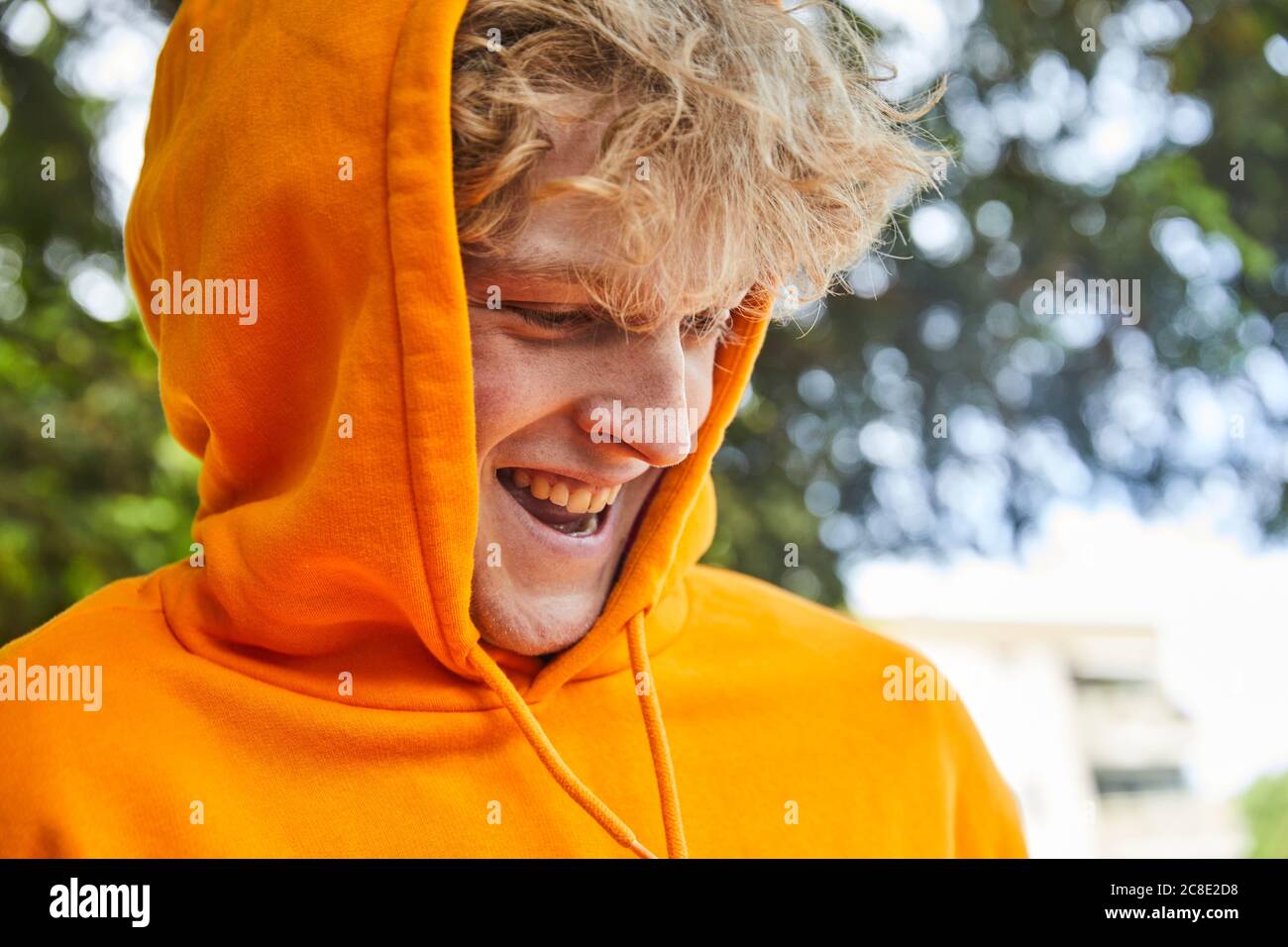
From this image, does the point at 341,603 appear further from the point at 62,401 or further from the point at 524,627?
the point at 62,401

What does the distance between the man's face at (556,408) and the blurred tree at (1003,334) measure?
6.69 ft

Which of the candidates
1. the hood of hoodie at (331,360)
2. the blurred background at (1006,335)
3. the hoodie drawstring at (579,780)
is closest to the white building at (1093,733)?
the blurred background at (1006,335)

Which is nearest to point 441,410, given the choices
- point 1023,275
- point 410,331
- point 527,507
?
point 410,331

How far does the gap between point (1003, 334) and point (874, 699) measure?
2127 millimetres

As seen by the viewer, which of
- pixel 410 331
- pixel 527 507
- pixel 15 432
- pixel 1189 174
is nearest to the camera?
pixel 410 331

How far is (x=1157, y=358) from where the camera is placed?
3.56 meters

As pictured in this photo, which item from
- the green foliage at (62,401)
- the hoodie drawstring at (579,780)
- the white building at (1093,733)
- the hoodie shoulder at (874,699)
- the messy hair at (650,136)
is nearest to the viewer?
the messy hair at (650,136)

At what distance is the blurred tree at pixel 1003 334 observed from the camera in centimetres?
329

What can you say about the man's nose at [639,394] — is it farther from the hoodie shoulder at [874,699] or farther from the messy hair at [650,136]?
the hoodie shoulder at [874,699]

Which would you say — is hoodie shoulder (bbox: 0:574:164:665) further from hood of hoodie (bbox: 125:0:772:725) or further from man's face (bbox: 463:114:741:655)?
man's face (bbox: 463:114:741:655)

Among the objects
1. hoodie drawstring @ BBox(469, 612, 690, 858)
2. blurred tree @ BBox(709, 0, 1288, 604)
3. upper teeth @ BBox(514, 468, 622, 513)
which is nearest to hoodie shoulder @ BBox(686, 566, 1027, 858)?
hoodie drawstring @ BBox(469, 612, 690, 858)

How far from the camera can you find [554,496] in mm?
1355
